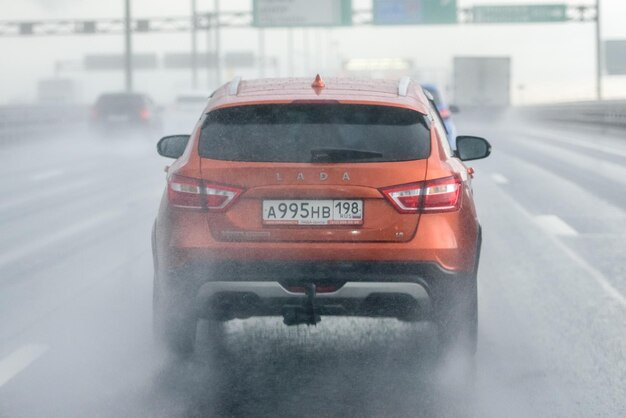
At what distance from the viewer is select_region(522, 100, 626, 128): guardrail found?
4016 centimetres

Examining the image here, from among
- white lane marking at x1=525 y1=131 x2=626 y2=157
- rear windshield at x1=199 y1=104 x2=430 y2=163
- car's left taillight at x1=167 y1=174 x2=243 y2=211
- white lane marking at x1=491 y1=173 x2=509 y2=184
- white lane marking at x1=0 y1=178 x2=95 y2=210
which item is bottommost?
white lane marking at x1=525 y1=131 x2=626 y2=157

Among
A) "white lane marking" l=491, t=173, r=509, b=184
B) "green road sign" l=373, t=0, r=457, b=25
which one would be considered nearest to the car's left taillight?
"white lane marking" l=491, t=173, r=509, b=184

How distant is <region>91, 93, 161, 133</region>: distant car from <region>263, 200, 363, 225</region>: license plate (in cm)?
3426

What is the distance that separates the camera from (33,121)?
41344mm

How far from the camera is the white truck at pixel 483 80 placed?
62.1 meters

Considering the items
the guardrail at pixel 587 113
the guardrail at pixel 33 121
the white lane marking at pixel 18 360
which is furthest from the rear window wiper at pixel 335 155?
the guardrail at pixel 587 113

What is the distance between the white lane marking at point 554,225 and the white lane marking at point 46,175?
11.3 m

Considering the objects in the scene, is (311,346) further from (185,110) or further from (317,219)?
(185,110)

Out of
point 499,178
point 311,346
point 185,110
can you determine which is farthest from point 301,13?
point 311,346

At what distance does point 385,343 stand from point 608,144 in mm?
29397

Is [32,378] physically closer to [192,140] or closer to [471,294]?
[192,140]

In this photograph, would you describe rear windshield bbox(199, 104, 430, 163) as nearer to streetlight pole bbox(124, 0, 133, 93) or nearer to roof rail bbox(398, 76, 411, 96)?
roof rail bbox(398, 76, 411, 96)

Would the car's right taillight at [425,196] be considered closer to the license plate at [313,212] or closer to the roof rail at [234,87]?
the license plate at [313,212]

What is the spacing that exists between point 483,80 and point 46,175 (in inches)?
1579
